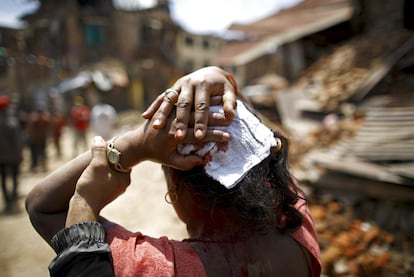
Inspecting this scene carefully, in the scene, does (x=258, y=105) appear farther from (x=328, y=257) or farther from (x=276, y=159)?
(x=276, y=159)

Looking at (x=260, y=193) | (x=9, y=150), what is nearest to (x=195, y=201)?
(x=260, y=193)

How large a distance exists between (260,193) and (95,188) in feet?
1.96

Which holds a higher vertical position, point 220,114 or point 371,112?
point 220,114

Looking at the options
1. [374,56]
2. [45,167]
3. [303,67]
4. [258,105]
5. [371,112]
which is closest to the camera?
[371,112]

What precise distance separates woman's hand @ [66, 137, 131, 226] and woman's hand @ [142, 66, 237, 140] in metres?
0.24

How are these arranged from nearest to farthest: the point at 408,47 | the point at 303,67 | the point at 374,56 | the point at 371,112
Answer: the point at 371,112 < the point at 408,47 < the point at 374,56 < the point at 303,67

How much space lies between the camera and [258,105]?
9.41 m

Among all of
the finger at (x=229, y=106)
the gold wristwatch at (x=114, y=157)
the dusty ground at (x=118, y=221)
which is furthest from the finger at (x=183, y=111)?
the dusty ground at (x=118, y=221)

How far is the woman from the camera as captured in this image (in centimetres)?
99

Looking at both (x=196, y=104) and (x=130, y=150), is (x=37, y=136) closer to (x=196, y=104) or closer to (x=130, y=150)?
(x=130, y=150)

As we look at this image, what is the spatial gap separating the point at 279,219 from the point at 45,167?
8659 mm

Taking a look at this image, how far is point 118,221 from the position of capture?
4.80 m

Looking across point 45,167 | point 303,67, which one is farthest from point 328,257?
point 303,67

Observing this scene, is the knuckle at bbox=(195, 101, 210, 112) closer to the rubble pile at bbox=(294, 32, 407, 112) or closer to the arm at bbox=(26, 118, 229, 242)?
the arm at bbox=(26, 118, 229, 242)
